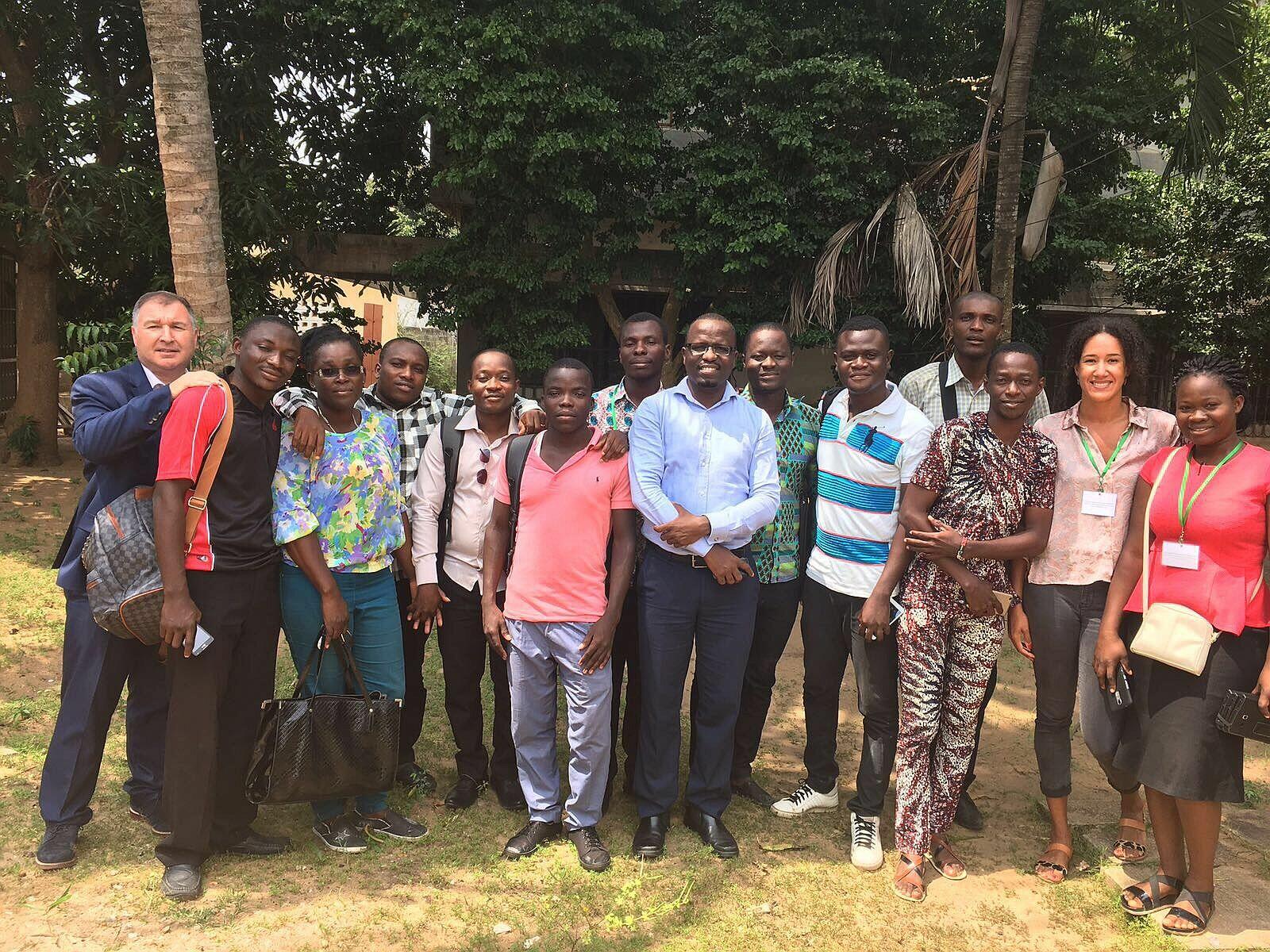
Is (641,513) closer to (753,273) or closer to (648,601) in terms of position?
(648,601)

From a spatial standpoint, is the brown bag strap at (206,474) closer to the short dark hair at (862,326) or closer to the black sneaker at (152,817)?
the black sneaker at (152,817)

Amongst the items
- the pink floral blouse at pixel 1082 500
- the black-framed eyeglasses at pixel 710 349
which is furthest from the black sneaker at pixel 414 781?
the pink floral blouse at pixel 1082 500

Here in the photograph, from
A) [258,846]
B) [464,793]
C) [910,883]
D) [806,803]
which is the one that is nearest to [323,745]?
[258,846]

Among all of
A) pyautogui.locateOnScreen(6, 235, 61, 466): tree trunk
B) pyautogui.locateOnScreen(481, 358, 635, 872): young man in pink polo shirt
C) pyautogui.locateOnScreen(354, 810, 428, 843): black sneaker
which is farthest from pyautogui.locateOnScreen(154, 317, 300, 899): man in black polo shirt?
pyautogui.locateOnScreen(6, 235, 61, 466): tree trunk

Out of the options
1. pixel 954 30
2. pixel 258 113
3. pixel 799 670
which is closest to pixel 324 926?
pixel 799 670

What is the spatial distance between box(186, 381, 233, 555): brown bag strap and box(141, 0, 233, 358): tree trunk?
2.52 metres

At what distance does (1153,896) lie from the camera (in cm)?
328

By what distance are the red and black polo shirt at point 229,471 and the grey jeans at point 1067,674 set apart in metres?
2.78

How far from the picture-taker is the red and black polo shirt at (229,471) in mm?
3021

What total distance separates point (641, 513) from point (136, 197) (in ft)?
26.2

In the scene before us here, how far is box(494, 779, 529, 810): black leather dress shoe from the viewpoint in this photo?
12.8 feet

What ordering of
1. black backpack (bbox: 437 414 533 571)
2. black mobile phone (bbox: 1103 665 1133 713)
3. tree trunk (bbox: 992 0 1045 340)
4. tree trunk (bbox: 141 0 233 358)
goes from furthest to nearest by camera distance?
tree trunk (bbox: 992 0 1045 340), tree trunk (bbox: 141 0 233 358), black backpack (bbox: 437 414 533 571), black mobile phone (bbox: 1103 665 1133 713)

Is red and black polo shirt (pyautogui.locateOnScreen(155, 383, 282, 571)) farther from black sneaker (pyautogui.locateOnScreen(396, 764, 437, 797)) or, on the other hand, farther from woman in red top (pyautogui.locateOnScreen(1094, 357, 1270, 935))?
woman in red top (pyautogui.locateOnScreen(1094, 357, 1270, 935))

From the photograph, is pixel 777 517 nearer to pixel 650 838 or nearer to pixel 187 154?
pixel 650 838
